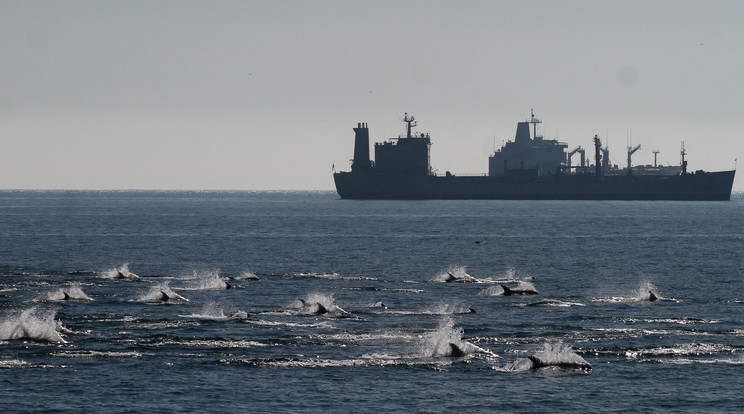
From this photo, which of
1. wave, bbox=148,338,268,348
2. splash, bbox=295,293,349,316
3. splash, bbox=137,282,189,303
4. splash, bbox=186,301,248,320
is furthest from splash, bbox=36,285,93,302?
wave, bbox=148,338,268,348

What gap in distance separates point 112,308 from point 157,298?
3.79 meters

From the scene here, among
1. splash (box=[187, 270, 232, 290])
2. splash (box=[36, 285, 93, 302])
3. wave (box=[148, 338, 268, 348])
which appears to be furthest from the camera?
splash (box=[187, 270, 232, 290])

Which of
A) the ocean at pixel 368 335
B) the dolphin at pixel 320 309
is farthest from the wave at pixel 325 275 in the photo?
the dolphin at pixel 320 309

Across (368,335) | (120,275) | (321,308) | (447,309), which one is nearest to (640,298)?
(447,309)

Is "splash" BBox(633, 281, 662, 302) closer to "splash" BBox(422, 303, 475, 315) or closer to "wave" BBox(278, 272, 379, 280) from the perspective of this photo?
"splash" BBox(422, 303, 475, 315)

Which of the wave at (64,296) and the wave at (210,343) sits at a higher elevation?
the wave at (64,296)

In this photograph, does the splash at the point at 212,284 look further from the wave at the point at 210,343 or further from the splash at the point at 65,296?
the wave at the point at 210,343

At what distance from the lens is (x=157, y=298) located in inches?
2258

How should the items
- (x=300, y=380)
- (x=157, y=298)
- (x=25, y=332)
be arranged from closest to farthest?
(x=300, y=380) < (x=25, y=332) < (x=157, y=298)

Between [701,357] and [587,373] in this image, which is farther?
[701,357]

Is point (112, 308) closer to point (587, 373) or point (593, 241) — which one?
point (587, 373)

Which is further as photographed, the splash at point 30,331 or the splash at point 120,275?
the splash at point 120,275

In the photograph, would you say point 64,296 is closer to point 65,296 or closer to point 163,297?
point 65,296

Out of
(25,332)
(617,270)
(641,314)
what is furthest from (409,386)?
(617,270)
